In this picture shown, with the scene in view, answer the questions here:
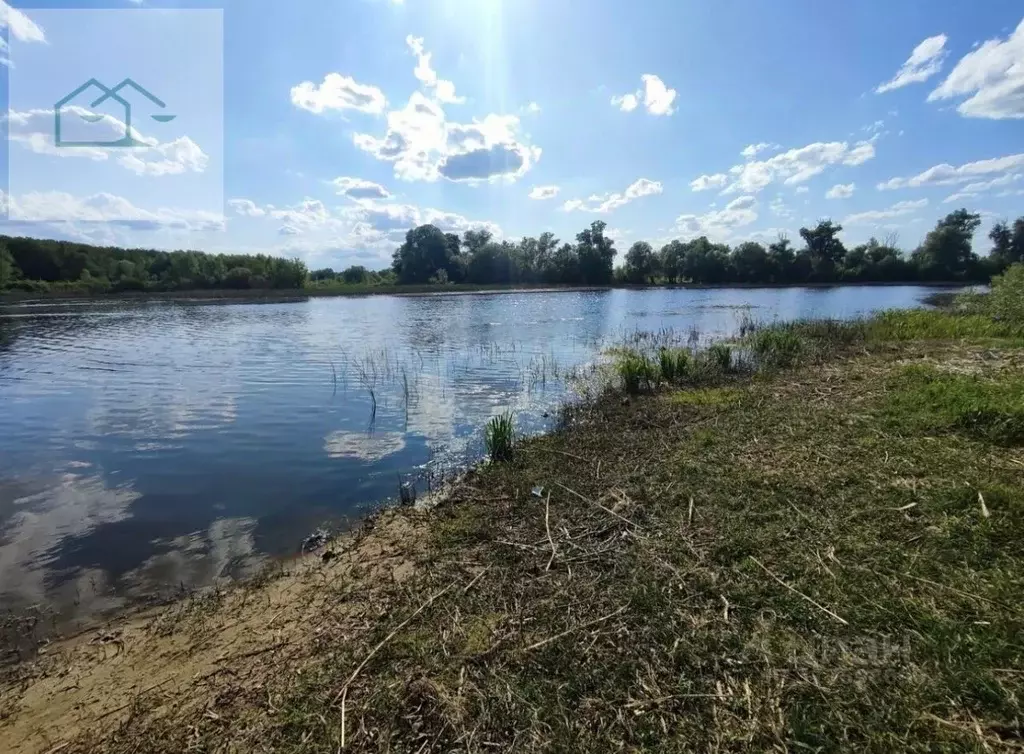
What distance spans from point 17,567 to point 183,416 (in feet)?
23.9

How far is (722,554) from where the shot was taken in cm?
460

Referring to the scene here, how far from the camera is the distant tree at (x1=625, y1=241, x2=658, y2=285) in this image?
343 feet

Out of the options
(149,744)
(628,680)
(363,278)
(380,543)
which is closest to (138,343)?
(380,543)

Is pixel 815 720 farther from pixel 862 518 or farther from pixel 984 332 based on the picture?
pixel 984 332

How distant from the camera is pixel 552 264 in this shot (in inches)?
4065

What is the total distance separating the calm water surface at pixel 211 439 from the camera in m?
6.60

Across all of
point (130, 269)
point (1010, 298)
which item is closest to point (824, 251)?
point (1010, 298)

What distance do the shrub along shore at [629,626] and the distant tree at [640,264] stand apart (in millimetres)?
101502

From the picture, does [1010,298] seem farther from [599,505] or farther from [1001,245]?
[1001,245]

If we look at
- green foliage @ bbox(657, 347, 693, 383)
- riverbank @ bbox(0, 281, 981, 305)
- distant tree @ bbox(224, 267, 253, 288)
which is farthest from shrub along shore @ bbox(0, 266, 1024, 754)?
distant tree @ bbox(224, 267, 253, 288)

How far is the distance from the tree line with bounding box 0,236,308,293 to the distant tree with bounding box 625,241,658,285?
6190 cm

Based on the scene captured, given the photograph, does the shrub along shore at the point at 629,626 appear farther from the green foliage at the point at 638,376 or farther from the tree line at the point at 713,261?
the tree line at the point at 713,261

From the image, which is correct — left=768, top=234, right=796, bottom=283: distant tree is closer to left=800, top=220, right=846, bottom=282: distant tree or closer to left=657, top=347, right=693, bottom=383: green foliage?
left=800, top=220, right=846, bottom=282: distant tree

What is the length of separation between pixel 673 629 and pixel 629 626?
304 mm
